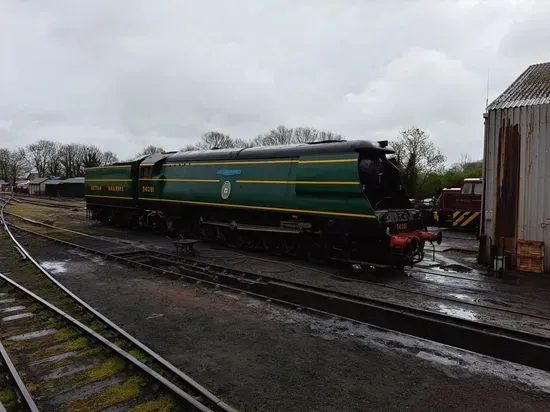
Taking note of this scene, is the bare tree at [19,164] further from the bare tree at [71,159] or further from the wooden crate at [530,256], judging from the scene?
the wooden crate at [530,256]

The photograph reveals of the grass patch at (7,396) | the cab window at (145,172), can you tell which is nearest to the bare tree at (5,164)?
the cab window at (145,172)

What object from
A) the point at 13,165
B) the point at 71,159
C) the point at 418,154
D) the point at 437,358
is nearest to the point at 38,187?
the point at 71,159

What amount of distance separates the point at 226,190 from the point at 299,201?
3.18 metres

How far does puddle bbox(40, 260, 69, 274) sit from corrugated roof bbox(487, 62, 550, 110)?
11924 millimetres

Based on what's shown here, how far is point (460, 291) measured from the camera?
29.5 feet

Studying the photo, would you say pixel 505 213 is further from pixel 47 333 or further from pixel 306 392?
pixel 47 333

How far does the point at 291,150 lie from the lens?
1225 centimetres

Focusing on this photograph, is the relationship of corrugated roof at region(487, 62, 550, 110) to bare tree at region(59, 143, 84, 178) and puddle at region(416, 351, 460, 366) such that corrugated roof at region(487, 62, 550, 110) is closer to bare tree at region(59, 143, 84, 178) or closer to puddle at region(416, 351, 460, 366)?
puddle at region(416, 351, 460, 366)

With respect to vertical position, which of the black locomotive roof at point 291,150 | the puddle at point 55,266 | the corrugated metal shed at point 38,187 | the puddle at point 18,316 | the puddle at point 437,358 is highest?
the black locomotive roof at point 291,150

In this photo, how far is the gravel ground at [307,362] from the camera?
14.7 ft

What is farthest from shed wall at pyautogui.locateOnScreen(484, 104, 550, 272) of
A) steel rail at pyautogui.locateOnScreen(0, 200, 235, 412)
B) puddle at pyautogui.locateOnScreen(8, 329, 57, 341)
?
puddle at pyautogui.locateOnScreen(8, 329, 57, 341)

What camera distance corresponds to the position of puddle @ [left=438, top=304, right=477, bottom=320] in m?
7.12

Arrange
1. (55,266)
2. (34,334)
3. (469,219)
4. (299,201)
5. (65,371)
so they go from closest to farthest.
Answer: (65,371)
(34,334)
(55,266)
(299,201)
(469,219)

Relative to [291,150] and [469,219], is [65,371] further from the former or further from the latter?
[469,219]
